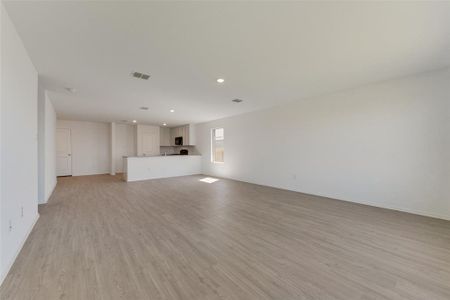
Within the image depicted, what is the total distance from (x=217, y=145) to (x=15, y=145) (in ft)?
21.1

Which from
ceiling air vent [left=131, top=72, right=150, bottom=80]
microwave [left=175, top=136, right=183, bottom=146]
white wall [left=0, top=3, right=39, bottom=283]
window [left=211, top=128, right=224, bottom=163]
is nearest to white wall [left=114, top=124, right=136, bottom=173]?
microwave [left=175, top=136, right=183, bottom=146]

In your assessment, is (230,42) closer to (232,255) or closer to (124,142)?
(232,255)

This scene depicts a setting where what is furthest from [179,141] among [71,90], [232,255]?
[232,255]

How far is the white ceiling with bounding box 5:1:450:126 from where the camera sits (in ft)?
5.97

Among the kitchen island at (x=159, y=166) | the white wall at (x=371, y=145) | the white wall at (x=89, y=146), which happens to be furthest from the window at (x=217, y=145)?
the white wall at (x=89, y=146)

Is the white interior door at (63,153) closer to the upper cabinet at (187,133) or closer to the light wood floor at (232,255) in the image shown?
the upper cabinet at (187,133)

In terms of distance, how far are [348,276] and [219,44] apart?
2871 millimetres

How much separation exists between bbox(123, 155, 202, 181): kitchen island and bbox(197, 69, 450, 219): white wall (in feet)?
12.5

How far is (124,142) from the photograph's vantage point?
9.45 metres

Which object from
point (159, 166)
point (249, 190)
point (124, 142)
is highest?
point (124, 142)

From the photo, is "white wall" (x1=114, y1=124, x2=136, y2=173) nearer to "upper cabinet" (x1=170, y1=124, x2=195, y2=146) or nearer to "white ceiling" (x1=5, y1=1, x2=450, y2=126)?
"upper cabinet" (x1=170, y1=124, x2=195, y2=146)

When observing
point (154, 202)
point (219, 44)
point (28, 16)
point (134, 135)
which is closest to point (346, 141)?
point (219, 44)

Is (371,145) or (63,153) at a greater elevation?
(371,145)

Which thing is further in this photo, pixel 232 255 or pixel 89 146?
pixel 89 146
